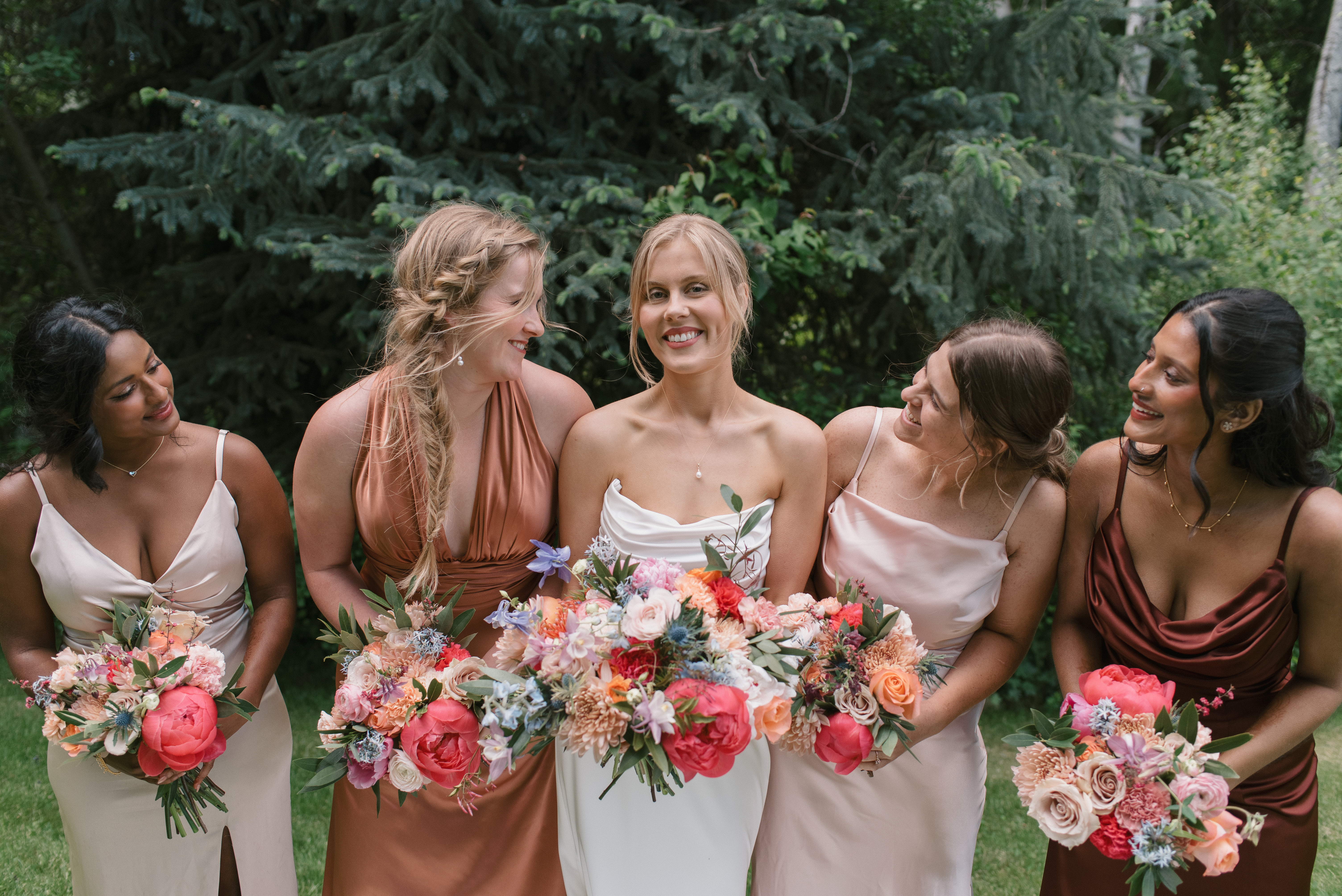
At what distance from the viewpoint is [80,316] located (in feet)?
9.04

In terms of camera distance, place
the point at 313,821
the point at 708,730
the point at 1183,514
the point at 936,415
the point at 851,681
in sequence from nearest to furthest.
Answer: the point at 708,730
the point at 851,681
the point at 1183,514
the point at 936,415
the point at 313,821

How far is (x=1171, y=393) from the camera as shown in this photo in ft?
8.32

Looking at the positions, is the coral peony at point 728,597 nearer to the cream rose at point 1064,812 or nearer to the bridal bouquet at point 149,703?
the cream rose at point 1064,812

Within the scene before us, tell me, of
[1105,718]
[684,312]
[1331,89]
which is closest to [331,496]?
[684,312]

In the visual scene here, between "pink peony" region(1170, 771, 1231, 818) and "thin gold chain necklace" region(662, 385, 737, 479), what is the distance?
1541 mm

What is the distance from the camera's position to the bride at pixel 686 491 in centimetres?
289

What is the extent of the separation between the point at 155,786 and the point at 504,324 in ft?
6.34

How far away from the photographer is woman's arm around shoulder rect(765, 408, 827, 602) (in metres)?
2.99

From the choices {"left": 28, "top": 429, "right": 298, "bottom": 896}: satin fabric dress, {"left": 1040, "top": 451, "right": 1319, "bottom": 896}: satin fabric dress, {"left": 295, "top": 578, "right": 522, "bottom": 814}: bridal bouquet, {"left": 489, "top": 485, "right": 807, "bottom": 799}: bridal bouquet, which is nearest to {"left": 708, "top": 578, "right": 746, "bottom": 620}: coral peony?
{"left": 489, "top": 485, "right": 807, "bottom": 799}: bridal bouquet

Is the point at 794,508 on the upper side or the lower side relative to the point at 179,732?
upper

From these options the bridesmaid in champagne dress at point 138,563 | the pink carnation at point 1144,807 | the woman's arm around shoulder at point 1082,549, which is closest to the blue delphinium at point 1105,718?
the pink carnation at point 1144,807

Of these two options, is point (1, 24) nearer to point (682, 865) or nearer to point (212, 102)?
point (212, 102)

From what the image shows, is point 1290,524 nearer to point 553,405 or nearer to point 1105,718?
point 1105,718

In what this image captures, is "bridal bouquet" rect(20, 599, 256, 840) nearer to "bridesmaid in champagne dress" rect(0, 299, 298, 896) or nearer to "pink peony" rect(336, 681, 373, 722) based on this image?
"bridesmaid in champagne dress" rect(0, 299, 298, 896)
